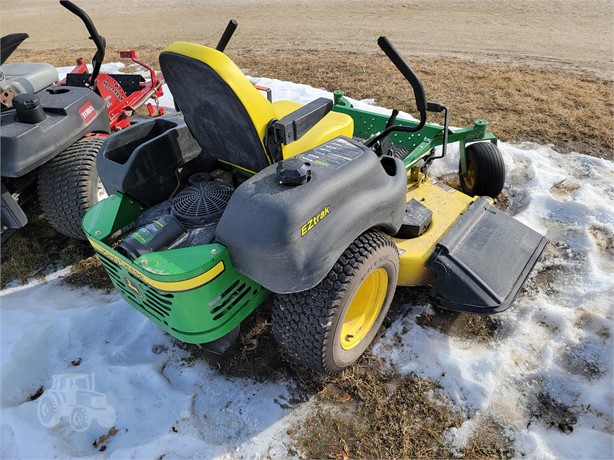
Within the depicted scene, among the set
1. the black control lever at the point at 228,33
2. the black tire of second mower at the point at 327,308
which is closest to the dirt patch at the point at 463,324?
the black tire of second mower at the point at 327,308

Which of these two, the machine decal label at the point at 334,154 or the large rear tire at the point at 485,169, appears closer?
the machine decal label at the point at 334,154

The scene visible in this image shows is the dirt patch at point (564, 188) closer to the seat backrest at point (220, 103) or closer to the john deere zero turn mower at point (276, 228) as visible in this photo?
the john deere zero turn mower at point (276, 228)

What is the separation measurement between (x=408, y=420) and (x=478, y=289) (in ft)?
2.36

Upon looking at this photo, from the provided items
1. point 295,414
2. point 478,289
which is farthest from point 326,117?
point 295,414

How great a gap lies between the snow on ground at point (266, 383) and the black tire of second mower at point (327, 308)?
0.30 meters

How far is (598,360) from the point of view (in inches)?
88.1

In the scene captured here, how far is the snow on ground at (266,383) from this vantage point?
2029 mm

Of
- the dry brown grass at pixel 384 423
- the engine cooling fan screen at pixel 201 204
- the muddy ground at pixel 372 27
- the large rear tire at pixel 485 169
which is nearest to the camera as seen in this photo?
the dry brown grass at pixel 384 423

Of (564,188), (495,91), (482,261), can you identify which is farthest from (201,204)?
(495,91)

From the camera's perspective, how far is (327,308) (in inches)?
75.4

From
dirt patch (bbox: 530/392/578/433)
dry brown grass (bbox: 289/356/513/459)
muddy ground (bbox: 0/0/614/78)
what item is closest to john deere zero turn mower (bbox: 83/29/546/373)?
dry brown grass (bbox: 289/356/513/459)

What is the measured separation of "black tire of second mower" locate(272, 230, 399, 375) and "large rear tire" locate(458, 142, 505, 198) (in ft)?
4.73

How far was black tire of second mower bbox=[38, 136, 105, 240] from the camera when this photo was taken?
292cm

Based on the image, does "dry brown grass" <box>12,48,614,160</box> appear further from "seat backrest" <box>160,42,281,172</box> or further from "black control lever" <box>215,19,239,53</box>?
"seat backrest" <box>160,42,281,172</box>
